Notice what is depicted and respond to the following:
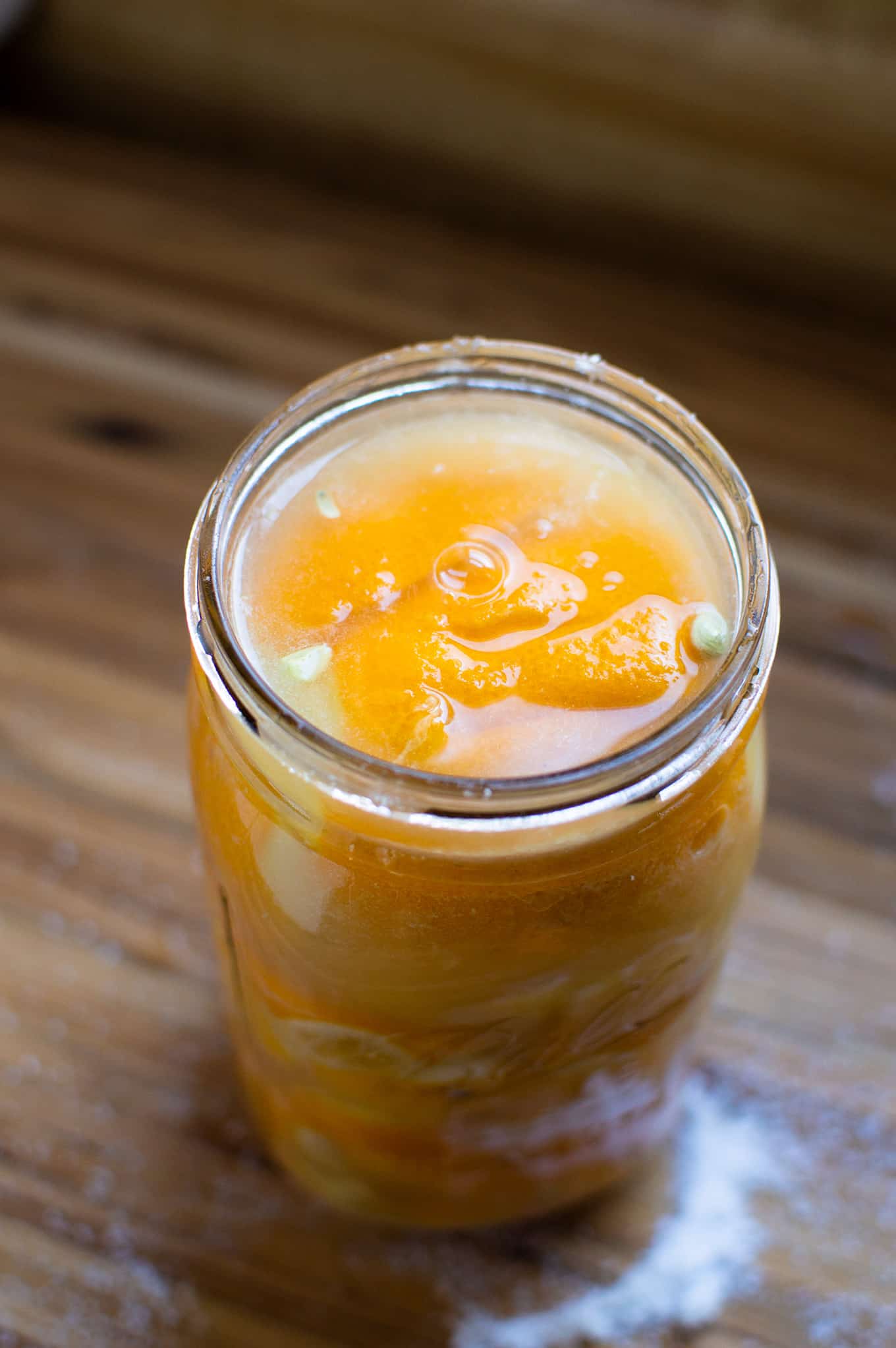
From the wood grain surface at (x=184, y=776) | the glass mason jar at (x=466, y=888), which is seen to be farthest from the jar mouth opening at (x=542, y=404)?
the wood grain surface at (x=184, y=776)

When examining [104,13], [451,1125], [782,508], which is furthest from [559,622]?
[104,13]

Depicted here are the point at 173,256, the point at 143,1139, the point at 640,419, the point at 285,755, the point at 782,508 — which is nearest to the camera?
the point at 285,755

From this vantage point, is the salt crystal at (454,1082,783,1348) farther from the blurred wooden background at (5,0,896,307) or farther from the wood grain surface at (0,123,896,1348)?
the blurred wooden background at (5,0,896,307)

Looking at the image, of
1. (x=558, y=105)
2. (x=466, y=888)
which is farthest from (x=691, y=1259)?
(x=558, y=105)

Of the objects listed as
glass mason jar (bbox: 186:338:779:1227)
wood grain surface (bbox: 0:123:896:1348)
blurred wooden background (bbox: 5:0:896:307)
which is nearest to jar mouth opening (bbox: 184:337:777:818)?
glass mason jar (bbox: 186:338:779:1227)

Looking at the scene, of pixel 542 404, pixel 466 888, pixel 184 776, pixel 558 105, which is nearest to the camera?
pixel 466 888

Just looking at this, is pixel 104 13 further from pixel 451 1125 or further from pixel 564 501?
pixel 451 1125

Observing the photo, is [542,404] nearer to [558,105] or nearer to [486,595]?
[486,595]
